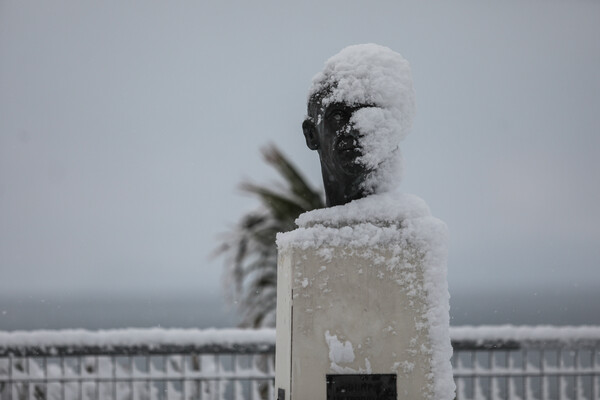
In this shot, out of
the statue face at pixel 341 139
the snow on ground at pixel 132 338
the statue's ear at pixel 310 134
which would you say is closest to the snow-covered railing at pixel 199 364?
the snow on ground at pixel 132 338

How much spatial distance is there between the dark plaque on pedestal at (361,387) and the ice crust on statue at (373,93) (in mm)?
867

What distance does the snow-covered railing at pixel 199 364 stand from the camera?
6.37m

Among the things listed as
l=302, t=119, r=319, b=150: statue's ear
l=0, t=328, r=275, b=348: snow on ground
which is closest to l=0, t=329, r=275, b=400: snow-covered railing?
l=0, t=328, r=275, b=348: snow on ground

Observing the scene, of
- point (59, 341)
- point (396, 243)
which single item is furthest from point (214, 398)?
point (396, 243)

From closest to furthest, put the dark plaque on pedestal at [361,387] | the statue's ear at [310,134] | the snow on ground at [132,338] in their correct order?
the dark plaque on pedestal at [361,387] < the statue's ear at [310,134] < the snow on ground at [132,338]

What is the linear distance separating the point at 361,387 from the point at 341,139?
1099mm

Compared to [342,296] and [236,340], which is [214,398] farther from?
[342,296]

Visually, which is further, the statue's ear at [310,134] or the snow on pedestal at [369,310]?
the statue's ear at [310,134]

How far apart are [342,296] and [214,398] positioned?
10.6 feet

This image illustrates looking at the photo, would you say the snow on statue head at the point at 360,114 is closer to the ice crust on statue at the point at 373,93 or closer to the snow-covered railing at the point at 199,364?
the ice crust on statue at the point at 373,93

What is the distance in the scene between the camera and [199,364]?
6562mm

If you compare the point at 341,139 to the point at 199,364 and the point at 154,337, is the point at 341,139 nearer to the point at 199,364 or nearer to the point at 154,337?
the point at 154,337

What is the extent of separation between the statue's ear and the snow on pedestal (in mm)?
460

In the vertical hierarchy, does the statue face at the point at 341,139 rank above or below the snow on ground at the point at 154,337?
above
